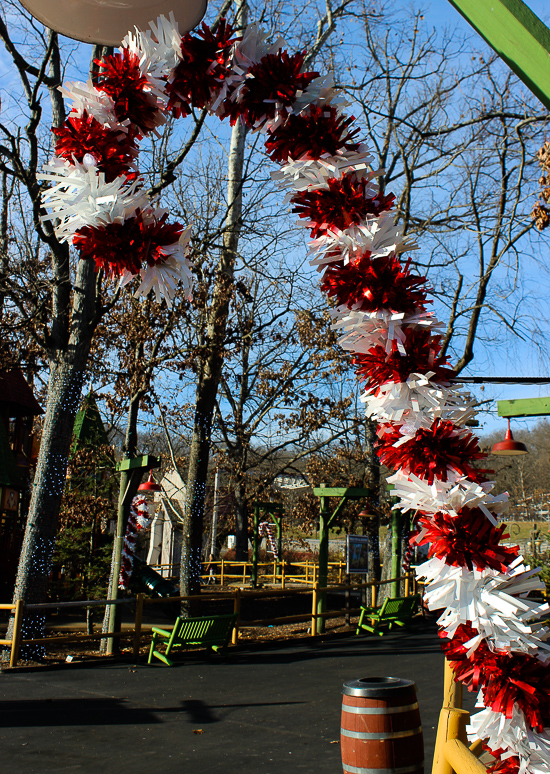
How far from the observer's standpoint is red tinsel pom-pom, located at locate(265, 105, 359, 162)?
288 centimetres

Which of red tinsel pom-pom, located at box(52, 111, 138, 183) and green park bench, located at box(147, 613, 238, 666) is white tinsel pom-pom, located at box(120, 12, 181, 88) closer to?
red tinsel pom-pom, located at box(52, 111, 138, 183)

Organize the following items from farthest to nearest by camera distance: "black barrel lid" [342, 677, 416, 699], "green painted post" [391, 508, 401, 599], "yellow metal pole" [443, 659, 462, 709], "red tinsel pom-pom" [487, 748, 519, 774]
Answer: "green painted post" [391, 508, 401, 599] < "yellow metal pole" [443, 659, 462, 709] < "black barrel lid" [342, 677, 416, 699] < "red tinsel pom-pom" [487, 748, 519, 774]

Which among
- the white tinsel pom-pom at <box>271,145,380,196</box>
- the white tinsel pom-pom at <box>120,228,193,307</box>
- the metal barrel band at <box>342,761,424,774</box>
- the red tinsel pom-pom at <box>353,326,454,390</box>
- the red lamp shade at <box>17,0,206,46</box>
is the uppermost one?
the red lamp shade at <box>17,0,206,46</box>

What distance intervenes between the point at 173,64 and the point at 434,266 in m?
13.3

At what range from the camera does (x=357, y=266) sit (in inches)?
104

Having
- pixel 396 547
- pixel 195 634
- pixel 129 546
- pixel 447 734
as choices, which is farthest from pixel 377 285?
pixel 396 547

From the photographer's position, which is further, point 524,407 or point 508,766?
point 524,407

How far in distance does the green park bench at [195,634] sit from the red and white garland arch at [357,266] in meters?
8.06

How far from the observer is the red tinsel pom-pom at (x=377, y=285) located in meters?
2.57

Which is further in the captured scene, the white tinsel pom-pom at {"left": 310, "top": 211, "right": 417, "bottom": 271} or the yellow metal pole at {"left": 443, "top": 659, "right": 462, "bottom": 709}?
the yellow metal pole at {"left": 443, "top": 659, "right": 462, "bottom": 709}

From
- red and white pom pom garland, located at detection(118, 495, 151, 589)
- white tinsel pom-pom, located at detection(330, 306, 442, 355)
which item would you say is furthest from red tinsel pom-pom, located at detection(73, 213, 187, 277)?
red and white pom pom garland, located at detection(118, 495, 151, 589)

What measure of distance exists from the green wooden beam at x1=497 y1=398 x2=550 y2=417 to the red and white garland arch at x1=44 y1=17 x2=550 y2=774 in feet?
27.3

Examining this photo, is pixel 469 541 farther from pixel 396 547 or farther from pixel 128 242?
pixel 396 547

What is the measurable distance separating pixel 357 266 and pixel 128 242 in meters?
1.02
